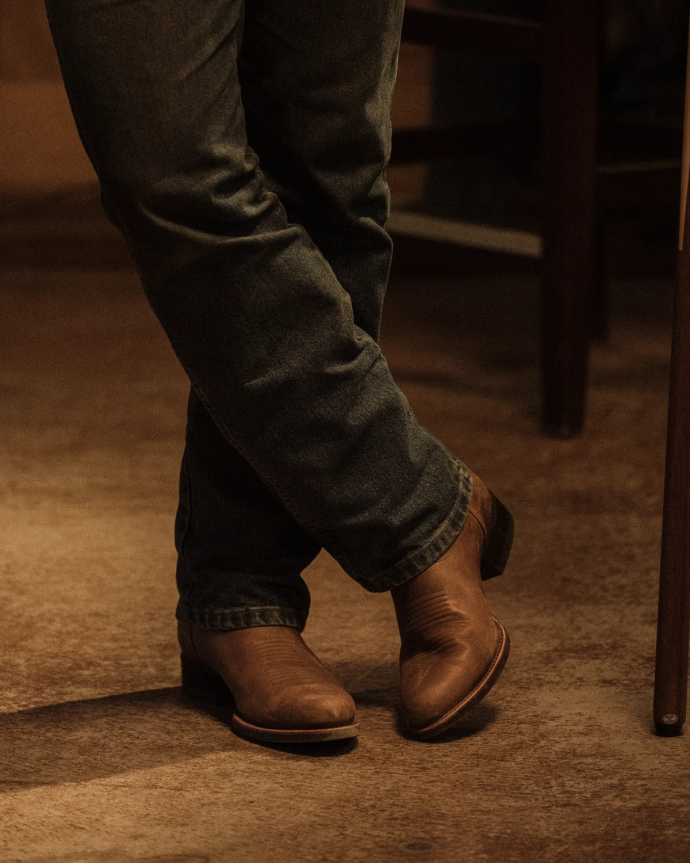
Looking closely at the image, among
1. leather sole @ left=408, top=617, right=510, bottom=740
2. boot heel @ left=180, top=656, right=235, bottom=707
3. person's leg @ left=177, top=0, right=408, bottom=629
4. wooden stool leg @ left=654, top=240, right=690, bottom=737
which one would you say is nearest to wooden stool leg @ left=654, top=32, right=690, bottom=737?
wooden stool leg @ left=654, top=240, right=690, bottom=737

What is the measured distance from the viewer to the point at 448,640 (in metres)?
0.88

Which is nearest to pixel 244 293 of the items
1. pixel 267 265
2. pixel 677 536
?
pixel 267 265

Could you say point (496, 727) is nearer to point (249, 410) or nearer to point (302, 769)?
point (302, 769)

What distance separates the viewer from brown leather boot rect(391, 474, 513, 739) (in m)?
0.86

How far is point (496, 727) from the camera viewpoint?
2.96 feet

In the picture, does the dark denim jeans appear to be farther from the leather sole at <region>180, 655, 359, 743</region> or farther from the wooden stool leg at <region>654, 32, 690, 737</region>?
the wooden stool leg at <region>654, 32, 690, 737</region>

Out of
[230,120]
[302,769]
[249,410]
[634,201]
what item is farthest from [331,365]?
[634,201]

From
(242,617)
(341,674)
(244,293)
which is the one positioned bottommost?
(341,674)

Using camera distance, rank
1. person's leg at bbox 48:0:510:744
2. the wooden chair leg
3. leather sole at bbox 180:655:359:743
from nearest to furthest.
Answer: person's leg at bbox 48:0:510:744, leather sole at bbox 180:655:359:743, the wooden chair leg

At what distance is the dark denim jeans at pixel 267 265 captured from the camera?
75 cm

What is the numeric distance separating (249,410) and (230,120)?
0.19 m

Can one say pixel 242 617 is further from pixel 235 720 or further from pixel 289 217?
pixel 289 217

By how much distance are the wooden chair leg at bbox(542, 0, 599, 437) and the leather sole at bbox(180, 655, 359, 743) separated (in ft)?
2.77

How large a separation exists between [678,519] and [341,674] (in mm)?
318
